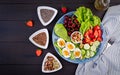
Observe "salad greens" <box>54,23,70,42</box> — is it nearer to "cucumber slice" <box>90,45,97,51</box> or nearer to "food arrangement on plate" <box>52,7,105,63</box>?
"food arrangement on plate" <box>52,7,105,63</box>

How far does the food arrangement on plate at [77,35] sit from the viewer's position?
1.14m

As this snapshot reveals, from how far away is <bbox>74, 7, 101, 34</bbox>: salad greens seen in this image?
1.14 meters

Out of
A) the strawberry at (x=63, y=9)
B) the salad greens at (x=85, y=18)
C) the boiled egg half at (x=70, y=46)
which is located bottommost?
the boiled egg half at (x=70, y=46)

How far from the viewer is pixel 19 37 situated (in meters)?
1.18

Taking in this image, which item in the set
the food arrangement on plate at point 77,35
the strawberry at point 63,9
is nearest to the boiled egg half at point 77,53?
the food arrangement on plate at point 77,35

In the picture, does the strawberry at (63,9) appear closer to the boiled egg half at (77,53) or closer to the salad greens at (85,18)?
the salad greens at (85,18)

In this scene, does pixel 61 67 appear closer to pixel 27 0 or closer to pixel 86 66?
pixel 86 66

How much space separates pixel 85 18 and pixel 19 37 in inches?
12.5

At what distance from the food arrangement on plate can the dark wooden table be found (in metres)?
0.06

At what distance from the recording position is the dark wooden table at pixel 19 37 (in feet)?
A: 3.86

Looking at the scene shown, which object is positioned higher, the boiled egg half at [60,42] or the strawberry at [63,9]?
the strawberry at [63,9]

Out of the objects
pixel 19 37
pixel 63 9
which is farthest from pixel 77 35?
pixel 19 37

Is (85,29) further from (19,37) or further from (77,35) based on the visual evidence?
(19,37)

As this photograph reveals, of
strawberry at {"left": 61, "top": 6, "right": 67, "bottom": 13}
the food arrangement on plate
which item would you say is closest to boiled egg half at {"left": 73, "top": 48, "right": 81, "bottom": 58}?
the food arrangement on plate
